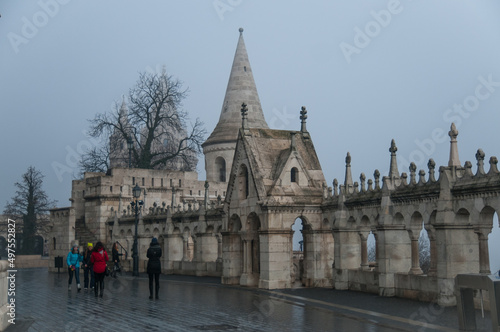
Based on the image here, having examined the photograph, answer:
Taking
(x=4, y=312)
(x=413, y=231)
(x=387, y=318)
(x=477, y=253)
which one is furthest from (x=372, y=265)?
(x=4, y=312)

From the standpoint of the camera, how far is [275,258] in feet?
82.4

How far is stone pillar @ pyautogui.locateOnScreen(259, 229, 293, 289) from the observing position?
24969mm

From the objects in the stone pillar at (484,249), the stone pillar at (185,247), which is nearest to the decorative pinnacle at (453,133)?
the stone pillar at (484,249)

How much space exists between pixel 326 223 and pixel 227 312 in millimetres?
9749

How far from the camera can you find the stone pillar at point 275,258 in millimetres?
24969

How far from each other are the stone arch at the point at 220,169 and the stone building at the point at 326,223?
677 inches

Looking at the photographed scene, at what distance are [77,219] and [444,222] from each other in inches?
1398

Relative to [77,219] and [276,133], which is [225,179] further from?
[276,133]

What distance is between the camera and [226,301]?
20172mm

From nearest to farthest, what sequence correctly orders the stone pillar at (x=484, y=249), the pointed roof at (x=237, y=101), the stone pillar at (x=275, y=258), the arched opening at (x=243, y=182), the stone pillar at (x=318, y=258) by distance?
1. the stone pillar at (x=484, y=249)
2. the stone pillar at (x=275, y=258)
3. the stone pillar at (x=318, y=258)
4. the arched opening at (x=243, y=182)
5. the pointed roof at (x=237, y=101)

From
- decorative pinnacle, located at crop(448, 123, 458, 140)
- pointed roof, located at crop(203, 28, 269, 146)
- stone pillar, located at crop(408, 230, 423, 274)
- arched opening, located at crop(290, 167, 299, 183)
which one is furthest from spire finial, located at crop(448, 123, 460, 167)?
pointed roof, located at crop(203, 28, 269, 146)

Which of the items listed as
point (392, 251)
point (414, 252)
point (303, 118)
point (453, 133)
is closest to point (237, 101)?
point (303, 118)

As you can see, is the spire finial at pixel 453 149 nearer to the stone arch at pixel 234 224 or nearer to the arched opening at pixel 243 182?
the arched opening at pixel 243 182

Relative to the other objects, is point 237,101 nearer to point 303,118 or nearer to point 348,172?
point 303,118
